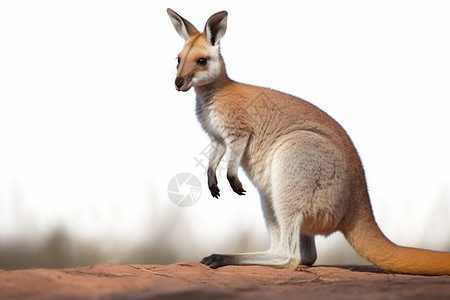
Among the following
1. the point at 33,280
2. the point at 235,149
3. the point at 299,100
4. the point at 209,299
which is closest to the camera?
the point at 209,299

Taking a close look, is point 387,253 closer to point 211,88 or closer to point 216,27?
point 211,88

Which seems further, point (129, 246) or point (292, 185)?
point (129, 246)

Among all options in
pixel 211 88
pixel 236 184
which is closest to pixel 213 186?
pixel 236 184

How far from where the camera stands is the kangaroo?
5.21 meters

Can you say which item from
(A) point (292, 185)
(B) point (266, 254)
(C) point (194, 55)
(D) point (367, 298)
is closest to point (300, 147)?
(A) point (292, 185)

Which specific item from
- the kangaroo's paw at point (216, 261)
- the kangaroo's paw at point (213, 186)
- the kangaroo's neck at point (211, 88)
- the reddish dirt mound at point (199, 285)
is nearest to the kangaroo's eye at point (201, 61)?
the kangaroo's neck at point (211, 88)

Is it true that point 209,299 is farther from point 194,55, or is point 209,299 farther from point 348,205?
point 194,55

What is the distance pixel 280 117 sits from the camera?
5.84 meters

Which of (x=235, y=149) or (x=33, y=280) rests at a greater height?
(x=235, y=149)

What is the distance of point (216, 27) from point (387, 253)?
3.04 metres

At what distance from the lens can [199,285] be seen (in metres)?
3.98

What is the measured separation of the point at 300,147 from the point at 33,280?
9.19ft

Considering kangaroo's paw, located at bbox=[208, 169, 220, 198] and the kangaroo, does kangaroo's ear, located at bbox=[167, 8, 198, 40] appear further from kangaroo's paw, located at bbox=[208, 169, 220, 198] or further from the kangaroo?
kangaroo's paw, located at bbox=[208, 169, 220, 198]

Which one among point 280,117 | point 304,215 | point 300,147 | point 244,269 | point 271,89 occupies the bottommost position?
point 244,269
